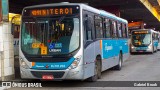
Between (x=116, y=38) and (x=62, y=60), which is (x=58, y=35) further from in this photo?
(x=116, y=38)

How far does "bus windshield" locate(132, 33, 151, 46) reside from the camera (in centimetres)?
3503

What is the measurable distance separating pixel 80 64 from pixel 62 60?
586 mm

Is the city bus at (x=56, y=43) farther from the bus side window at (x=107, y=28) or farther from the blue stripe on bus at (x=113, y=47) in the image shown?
the bus side window at (x=107, y=28)

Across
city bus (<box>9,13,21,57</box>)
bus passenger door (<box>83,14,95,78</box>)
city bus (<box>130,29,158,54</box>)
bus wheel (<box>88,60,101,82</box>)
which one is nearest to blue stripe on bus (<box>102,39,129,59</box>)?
bus wheel (<box>88,60,101,82</box>)

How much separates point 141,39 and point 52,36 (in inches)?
984

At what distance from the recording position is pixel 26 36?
1142 centimetres

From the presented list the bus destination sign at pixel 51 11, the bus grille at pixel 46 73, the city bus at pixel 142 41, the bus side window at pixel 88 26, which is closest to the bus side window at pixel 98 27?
the bus side window at pixel 88 26

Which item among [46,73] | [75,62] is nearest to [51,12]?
[75,62]

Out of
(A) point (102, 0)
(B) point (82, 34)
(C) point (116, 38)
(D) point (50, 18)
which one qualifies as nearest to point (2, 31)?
(D) point (50, 18)

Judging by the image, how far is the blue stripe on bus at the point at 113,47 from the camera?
14.0m

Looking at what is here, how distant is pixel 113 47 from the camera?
15766 mm

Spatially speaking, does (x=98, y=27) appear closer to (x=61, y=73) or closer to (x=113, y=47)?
(x=113, y=47)

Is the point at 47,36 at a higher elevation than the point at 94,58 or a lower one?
higher

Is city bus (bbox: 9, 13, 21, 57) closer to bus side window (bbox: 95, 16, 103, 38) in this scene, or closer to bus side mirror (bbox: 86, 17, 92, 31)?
bus side mirror (bbox: 86, 17, 92, 31)
